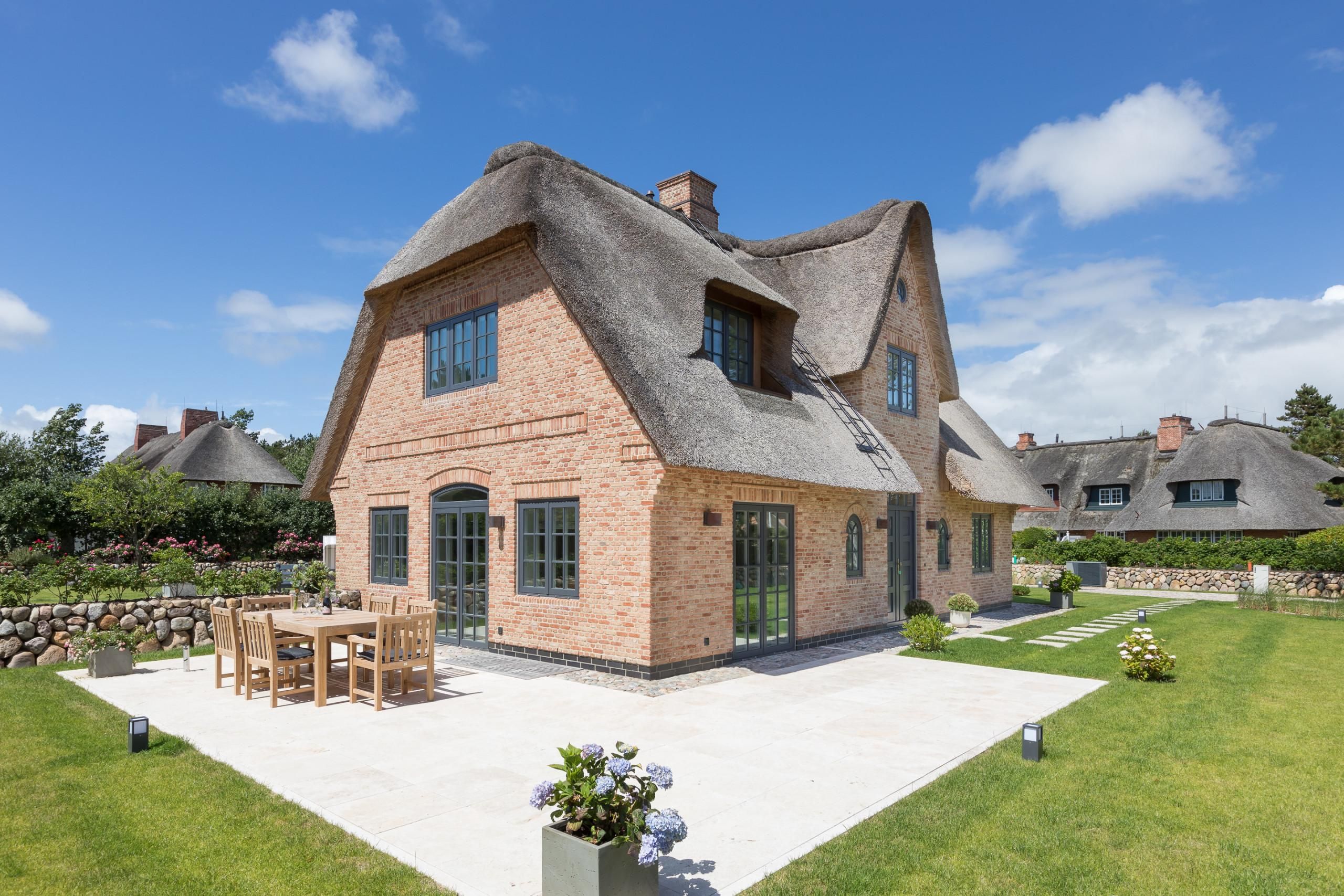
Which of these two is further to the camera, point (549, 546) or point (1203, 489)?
point (1203, 489)

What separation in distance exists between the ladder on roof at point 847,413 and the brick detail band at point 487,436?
492cm

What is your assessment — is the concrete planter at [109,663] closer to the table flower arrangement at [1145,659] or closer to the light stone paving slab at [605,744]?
the light stone paving slab at [605,744]

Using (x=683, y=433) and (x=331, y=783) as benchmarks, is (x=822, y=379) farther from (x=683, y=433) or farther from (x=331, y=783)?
(x=331, y=783)

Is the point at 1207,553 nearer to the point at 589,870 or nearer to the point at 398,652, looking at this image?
the point at 398,652

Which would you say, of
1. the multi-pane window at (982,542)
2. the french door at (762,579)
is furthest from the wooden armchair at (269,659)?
the multi-pane window at (982,542)

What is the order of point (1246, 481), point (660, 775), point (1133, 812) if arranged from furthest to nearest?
point (1246, 481) → point (1133, 812) → point (660, 775)

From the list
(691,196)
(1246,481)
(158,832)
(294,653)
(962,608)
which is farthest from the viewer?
(1246,481)

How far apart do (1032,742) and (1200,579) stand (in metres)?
28.1

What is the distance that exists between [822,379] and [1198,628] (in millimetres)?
10567

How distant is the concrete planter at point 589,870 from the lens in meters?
3.88

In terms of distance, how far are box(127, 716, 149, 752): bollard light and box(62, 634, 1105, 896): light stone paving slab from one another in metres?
0.43

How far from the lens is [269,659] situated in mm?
8930

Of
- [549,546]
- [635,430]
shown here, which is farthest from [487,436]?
[635,430]

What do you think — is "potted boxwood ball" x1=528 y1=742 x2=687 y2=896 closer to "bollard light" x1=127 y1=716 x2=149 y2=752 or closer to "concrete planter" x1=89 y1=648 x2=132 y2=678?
"bollard light" x1=127 y1=716 x2=149 y2=752
